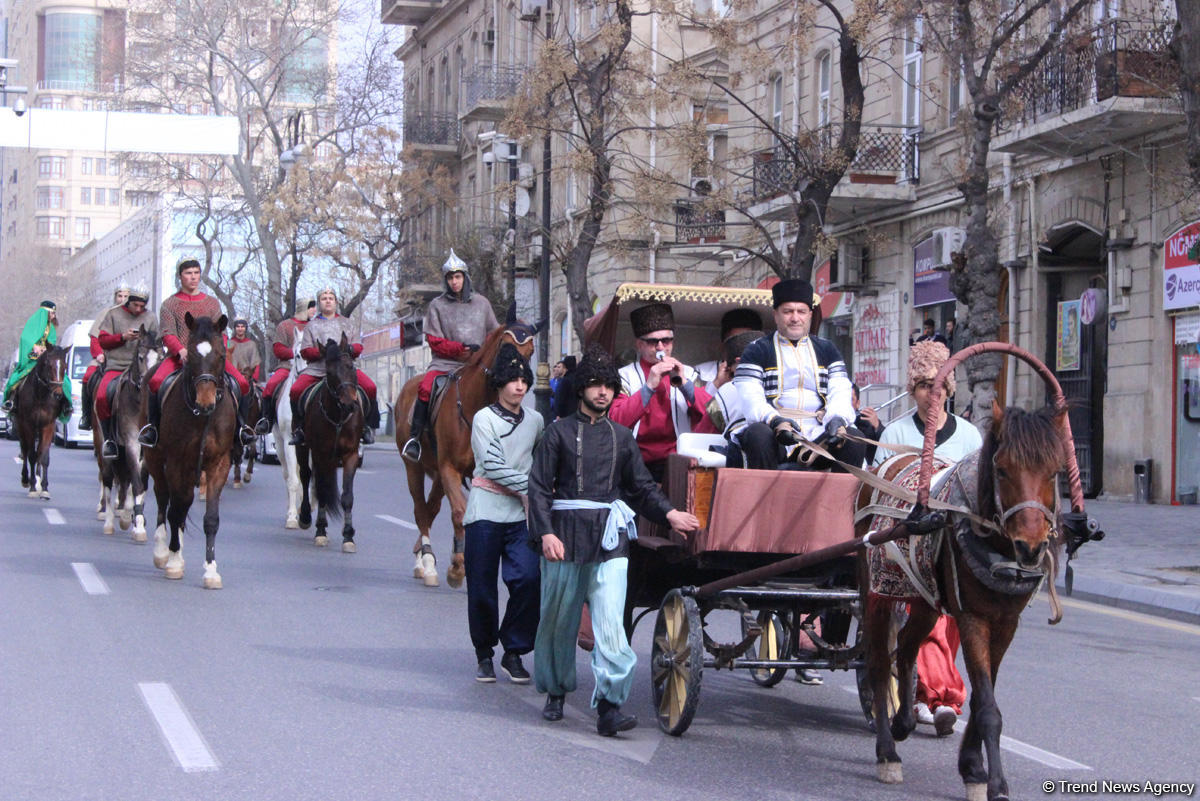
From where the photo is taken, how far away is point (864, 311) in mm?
31562

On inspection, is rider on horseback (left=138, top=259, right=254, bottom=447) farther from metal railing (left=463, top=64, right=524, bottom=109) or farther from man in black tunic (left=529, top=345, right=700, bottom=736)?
metal railing (left=463, top=64, right=524, bottom=109)

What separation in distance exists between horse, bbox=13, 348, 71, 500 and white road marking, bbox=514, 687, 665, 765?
1502cm

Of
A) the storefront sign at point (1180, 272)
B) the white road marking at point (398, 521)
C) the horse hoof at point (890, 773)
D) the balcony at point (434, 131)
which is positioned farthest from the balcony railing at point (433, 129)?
the horse hoof at point (890, 773)

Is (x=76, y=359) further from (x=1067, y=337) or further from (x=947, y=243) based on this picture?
(x=1067, y=337)

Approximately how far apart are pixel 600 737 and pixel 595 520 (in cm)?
103

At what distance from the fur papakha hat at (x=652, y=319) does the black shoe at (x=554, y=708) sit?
2195mm

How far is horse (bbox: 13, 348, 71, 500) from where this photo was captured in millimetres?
21719

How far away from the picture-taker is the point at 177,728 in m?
7.68

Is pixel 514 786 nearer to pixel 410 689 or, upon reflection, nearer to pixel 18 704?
pixel 410 689

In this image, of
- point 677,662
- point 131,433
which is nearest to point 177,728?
point 677,662

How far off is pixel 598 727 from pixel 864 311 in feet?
80.5

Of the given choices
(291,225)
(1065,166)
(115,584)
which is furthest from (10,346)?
(115,584)

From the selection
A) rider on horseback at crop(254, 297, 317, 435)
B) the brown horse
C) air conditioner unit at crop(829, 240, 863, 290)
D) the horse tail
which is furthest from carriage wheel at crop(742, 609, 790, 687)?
air conditioner unit at crop(829, 240, 863, 290)

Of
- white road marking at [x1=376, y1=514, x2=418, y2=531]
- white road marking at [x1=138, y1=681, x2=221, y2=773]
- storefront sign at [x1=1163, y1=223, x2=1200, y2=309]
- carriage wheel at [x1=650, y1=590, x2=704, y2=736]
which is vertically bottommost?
white road marking at [x1=376, y1=514, x2=418, y2=531]
